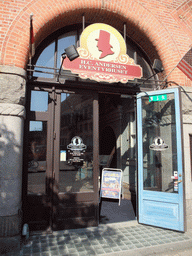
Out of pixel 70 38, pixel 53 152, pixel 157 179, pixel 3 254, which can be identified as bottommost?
pixel 3 254

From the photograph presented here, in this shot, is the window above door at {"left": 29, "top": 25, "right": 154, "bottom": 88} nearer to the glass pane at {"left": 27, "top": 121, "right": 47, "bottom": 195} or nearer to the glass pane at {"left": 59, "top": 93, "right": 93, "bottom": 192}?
the glass pane at {"left": 59, "top": 93, "right": 93, "bottom": 192}

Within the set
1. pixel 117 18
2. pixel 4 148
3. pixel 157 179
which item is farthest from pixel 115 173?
pixel 117 18

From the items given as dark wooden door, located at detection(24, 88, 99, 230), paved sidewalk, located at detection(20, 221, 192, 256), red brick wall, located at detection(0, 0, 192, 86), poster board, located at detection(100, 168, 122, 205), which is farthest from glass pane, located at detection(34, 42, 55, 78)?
paved sidewalk, located at detection(20, 221, 192, 256)

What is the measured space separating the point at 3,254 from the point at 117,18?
6214mm

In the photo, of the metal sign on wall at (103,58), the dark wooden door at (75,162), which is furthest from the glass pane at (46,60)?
the metal sign on wall at (103,58)

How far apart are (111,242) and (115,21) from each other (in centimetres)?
563

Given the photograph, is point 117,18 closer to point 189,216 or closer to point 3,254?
point 189,216

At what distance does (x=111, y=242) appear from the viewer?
4172 mm

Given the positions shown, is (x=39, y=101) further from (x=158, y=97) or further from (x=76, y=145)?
(x=158, y=97)

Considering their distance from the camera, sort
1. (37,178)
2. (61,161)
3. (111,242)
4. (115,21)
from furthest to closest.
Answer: (115,21) → (61,161) → (37,178) → (111,242)

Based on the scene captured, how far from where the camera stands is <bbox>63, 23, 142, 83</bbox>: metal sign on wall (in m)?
4.78

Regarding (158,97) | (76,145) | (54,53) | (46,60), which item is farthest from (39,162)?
→ (158,97)

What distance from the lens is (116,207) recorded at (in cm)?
674

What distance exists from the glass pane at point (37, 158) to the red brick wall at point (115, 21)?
156cm
